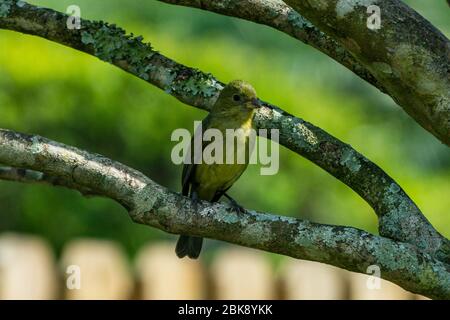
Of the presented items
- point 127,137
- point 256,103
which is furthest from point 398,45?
point 127,137

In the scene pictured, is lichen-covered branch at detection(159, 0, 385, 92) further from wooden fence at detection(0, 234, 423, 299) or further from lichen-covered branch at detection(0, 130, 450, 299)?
wooden fence at detection(0, 234, 423, 299)

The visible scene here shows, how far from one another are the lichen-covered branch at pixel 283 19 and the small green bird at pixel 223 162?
104 centimetres

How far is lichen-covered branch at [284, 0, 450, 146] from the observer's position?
3404 mm

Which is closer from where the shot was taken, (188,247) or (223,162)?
A: (223,162)

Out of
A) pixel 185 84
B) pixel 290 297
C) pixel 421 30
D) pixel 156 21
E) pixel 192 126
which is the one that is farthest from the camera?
pixel 156 21

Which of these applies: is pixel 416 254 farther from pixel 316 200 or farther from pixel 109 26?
pixel 316 200

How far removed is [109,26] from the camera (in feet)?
14.2

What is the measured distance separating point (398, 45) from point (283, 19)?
2.87 ft

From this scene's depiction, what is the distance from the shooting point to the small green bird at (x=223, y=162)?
17.6 feet

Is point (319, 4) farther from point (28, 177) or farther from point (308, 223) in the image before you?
point (28, 177)

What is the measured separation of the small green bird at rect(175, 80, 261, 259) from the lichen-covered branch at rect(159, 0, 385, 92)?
104 cm

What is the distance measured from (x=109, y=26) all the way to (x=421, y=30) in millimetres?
1437

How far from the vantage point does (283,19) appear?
165 inches
